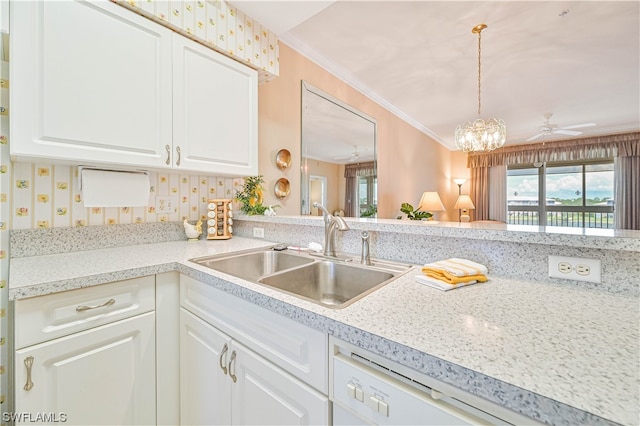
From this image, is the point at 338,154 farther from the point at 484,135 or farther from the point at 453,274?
the point at 453,274

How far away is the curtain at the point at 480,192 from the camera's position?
20.2ft

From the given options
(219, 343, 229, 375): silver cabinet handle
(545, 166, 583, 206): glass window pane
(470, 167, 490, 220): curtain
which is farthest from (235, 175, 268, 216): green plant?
(545, 166, 583, 206): glass window pane

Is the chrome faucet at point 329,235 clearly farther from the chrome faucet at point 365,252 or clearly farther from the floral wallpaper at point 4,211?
the floral wallpaper at point 4,211

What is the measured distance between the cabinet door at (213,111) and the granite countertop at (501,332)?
78 cm

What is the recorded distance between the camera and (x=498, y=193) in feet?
19.7

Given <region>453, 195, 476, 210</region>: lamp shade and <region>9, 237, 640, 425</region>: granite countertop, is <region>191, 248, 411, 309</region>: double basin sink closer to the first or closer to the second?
<region>9, 237, 640, 425</region>: granite countertop

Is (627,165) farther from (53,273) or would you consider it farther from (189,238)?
(53,273)

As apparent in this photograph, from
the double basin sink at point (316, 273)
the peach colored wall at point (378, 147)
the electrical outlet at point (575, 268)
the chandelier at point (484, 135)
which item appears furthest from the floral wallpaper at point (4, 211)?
the chandelier at point (484, 135)

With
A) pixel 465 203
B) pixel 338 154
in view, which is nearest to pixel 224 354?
pixel 338 154

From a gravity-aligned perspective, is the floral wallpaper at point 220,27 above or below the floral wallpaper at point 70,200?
above

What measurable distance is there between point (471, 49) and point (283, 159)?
203cm

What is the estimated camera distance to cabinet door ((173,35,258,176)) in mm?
1429

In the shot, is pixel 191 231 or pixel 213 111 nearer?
pixel 213 111

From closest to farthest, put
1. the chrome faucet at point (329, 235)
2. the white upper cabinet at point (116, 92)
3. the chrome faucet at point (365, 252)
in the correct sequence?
the white upper cabinet at point (116, 92) → the chrome faucet at point (365, 252) → the chrome faucet at point (329, 235)
